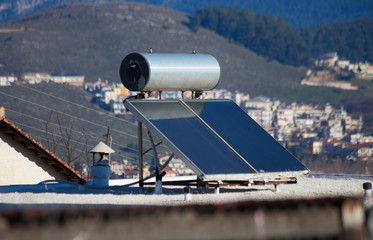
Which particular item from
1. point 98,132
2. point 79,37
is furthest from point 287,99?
point 98,132

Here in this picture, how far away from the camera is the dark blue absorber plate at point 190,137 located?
47.6 feet

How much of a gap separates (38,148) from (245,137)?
24.3 feet

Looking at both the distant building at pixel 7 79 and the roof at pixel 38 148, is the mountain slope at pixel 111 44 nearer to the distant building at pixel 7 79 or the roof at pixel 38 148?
the distant building at pixel 7 79

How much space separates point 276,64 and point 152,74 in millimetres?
170603

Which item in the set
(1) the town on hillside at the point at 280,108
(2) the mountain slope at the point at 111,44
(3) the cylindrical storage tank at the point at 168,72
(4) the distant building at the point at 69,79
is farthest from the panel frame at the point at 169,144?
(2) the mountain slope at the point at 111,44

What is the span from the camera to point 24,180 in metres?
21.0

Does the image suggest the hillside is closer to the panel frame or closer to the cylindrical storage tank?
the cylindrical storage tank

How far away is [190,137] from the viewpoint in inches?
603

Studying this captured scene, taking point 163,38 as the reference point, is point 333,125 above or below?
below

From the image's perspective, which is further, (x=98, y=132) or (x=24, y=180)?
(x=98, y=132)

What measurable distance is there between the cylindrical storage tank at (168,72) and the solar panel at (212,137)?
0.42 meters

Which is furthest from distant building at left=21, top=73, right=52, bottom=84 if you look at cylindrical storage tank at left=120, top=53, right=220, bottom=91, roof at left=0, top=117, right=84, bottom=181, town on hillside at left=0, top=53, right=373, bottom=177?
cylindrical storage tank at left=120, top=53, right=220, bottom=91

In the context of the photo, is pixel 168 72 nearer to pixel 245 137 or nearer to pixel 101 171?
pixel 245 137

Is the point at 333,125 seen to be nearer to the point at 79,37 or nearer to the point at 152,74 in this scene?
the point at 79,37
